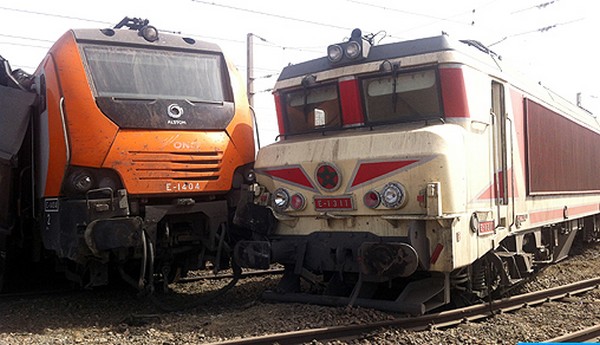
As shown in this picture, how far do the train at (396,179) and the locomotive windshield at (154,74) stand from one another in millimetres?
937

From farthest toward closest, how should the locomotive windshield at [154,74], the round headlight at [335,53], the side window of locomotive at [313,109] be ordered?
the side window of locomotive at [313,109], the round headlight at [335,53], the locomotive windshield at [154,74]

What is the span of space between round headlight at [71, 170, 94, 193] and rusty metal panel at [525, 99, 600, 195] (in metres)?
5.54

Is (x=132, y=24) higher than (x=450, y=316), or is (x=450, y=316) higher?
(x=132, y=24)

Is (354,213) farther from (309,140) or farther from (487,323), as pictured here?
(487,323)

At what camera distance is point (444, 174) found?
572cm

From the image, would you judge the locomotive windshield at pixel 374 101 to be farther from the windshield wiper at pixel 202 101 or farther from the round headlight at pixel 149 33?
the round headlight at pixel 149 33

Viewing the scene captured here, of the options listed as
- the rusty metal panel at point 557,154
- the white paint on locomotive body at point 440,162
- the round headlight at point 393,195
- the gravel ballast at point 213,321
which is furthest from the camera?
the rusty metal panel at point 557,154

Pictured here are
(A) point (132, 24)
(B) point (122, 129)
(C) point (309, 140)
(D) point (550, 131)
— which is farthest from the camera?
(D) point (550, 131)

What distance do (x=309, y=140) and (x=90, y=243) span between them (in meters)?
2.66

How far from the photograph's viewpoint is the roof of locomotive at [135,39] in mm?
6836

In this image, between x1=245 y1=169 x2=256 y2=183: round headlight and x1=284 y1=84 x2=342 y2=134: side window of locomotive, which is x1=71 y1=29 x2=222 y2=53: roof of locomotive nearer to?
x1=284 y1=84 x2=342 y2=134: side window of locomotive

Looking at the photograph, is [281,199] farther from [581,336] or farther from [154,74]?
[581,336]

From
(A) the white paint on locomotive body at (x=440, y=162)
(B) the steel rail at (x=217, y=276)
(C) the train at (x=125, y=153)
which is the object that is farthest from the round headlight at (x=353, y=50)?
(B) the steel rail at (x=217, y=276)

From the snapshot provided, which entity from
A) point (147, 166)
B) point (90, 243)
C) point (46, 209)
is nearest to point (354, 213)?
point (147, 166)
